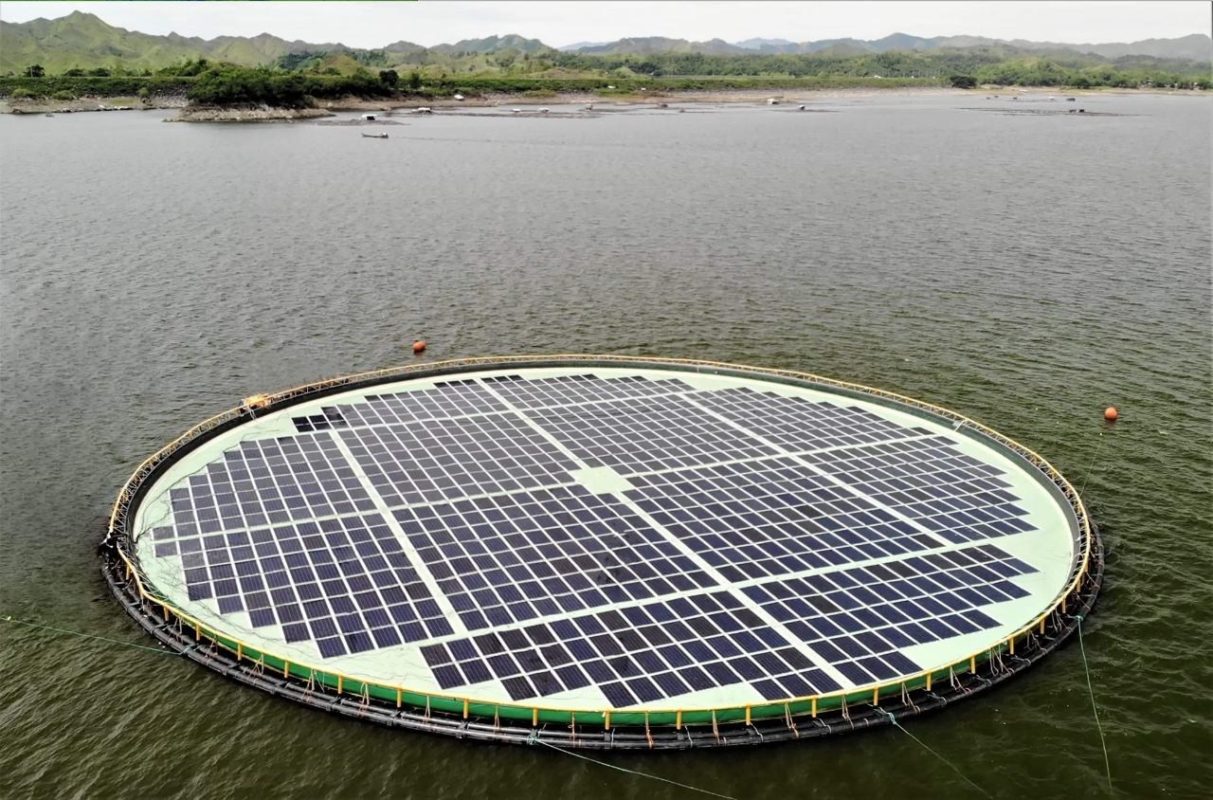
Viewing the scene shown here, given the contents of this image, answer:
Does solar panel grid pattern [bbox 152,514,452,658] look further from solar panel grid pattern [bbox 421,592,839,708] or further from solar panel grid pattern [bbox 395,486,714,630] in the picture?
solar panel grid pattern [bbox 421,592,839,708]

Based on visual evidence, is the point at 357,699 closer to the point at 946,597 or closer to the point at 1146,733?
the point at 946,597

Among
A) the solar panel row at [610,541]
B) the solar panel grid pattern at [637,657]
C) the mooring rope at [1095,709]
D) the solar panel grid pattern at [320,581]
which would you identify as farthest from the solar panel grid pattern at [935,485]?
the solar panel grid pattern at [320,581]

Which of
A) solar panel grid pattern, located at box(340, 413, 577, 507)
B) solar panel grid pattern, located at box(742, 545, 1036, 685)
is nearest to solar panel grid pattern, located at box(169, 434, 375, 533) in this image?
solar panel grid pattern, located at box(340, 413, 577, 507)

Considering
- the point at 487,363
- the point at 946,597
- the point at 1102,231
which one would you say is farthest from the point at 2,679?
the point at 1102,231

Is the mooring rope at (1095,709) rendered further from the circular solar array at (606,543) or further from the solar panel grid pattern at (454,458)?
the solar panel grid pattern at (454,458)

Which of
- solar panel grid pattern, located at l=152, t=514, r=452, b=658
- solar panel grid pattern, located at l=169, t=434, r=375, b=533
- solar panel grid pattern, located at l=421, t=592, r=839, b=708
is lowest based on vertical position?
solar panel grid pattern, located at l=421, t=592, r=839, b=708

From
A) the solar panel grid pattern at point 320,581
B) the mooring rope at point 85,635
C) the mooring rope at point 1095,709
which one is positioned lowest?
the mooring rope at point 1095,709
